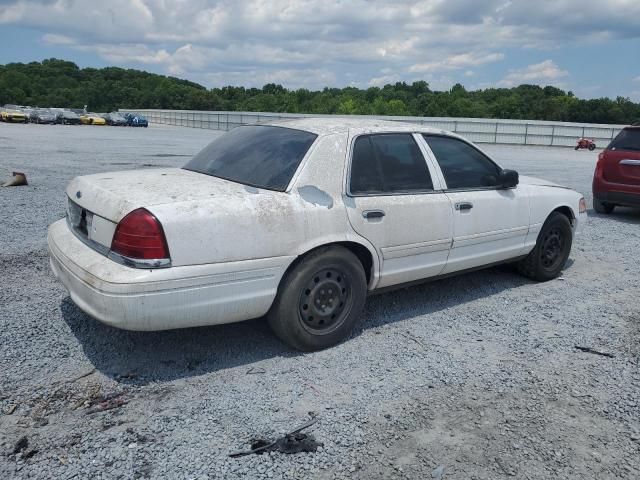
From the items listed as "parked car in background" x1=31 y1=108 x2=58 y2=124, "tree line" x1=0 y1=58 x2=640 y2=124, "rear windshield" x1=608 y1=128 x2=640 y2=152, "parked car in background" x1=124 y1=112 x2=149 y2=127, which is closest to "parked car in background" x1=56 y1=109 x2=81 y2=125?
"parked car in background" x1=31 y1=108 x2=58 y2=124

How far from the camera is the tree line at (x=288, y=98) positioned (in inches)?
2581

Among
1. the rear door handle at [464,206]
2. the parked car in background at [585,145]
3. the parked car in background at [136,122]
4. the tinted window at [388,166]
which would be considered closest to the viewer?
the tinted window at [388,166]

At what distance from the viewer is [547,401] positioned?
3.43 meters

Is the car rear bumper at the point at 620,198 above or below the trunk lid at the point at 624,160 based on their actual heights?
below

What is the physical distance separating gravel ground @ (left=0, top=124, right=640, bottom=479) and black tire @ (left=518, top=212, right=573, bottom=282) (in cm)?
54

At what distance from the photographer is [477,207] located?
4848 mm

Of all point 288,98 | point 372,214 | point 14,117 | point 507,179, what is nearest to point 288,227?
point 372,214

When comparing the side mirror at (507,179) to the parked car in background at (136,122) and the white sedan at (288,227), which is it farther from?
the parked car in background at (136,122)

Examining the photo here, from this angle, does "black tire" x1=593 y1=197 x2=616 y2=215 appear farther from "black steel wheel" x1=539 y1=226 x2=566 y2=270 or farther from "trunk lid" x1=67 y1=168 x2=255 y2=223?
"trunk lid" x1=67 y1=168 x2=255 y2=223

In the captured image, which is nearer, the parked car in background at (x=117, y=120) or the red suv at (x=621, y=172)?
the red suv at (x=621, y=172)

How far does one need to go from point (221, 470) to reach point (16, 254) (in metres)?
4.18

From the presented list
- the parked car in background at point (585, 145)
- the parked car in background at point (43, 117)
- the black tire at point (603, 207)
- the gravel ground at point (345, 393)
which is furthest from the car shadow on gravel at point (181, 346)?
the parked car in background at point (43, 117)

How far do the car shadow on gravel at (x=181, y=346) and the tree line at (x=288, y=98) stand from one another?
64.3 metres

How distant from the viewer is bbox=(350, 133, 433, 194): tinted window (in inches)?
164
